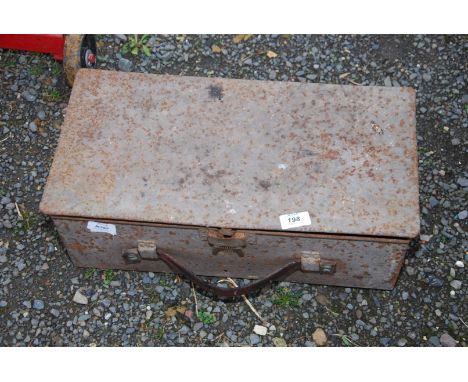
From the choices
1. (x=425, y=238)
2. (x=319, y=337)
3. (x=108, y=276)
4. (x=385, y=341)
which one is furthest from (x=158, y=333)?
(x=425, y=238)

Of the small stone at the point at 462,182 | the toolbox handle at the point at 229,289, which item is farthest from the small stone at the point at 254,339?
the small stone at the point at 462,182

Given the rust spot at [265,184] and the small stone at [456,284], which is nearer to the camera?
the rust spot at [265,184]

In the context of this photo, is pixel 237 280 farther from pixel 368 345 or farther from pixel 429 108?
pixel 429 108

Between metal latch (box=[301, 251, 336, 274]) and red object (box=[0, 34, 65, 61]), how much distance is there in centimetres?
181

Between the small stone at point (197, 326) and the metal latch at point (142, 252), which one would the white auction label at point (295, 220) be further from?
the small stone at point (197, 326)

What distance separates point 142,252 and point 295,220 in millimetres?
648

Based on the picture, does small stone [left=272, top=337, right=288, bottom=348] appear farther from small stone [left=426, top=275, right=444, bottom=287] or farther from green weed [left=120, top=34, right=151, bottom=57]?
green weed [left=120, top=34, right=151, bottom=57]

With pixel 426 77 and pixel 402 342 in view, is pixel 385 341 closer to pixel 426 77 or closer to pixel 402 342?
pixel 402 342

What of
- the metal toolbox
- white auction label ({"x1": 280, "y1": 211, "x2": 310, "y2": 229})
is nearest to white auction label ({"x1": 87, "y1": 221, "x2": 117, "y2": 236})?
the metal toolbox

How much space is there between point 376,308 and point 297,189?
0.75 meters

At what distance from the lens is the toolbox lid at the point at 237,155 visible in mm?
2422

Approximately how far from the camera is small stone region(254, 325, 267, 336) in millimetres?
2786

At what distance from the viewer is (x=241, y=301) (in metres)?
2.86
